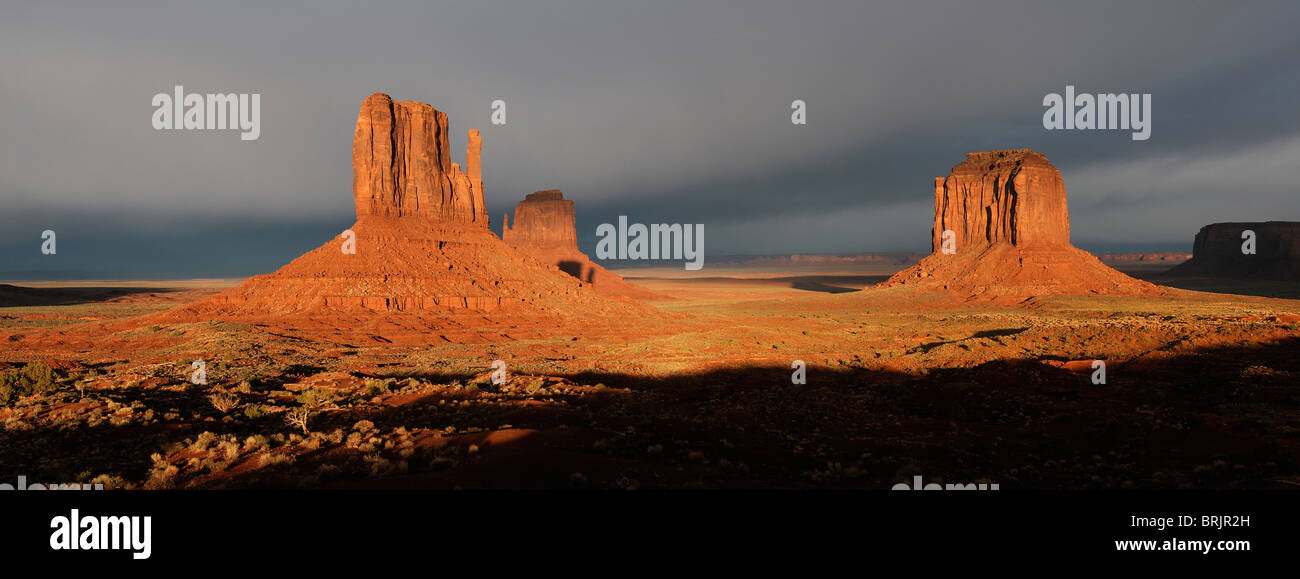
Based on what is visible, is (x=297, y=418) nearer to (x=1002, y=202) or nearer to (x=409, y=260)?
(x=409, y=260)

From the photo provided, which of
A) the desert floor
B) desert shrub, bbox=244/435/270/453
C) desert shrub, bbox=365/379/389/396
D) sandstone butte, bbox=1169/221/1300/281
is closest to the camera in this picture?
the desert floor

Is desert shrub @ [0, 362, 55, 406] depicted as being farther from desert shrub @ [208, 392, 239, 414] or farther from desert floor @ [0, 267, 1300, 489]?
desert shrub @ [208, 392, 239, 414]

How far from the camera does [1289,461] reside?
8.65 meters

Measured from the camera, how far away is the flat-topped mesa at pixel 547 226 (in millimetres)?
119812

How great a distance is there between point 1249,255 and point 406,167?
529ft

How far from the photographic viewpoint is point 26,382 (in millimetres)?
15953

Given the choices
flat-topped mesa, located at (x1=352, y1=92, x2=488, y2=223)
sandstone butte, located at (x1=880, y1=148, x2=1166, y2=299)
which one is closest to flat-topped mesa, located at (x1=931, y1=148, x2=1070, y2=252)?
sandstone butte, located at (x1=880, y1=148, x2=1166, y2=299)

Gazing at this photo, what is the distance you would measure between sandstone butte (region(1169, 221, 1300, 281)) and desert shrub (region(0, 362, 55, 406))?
16551 cm

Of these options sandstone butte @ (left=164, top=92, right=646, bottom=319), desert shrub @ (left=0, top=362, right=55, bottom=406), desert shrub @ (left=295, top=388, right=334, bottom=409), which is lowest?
desert shrub @ (left=295, top=388, right=334, bottom=409)

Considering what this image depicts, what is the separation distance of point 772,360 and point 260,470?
2169 centimetres

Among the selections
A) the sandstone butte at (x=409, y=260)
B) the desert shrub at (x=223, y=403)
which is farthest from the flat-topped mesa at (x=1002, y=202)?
the desert shrub at (x=223, y=403)

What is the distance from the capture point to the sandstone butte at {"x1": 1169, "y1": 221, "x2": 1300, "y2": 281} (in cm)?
10550

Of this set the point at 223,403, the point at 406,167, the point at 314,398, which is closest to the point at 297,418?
the point at 223,403
